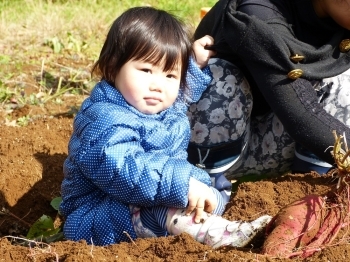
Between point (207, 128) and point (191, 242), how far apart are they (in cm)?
98

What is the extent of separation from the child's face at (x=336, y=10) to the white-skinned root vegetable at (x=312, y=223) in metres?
0.75

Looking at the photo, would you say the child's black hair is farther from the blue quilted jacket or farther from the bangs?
the blue quilted jacket

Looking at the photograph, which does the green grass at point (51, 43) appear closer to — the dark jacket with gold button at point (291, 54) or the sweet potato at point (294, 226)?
the dark jacket with gold button at point (291, 54)

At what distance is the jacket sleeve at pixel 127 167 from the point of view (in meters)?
2.35

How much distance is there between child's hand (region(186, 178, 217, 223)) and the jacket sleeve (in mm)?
31

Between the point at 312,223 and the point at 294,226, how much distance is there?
0.07m

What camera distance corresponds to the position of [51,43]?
546cm

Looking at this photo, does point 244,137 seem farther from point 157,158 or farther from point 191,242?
point 191,242

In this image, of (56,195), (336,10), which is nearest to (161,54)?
(336,10)

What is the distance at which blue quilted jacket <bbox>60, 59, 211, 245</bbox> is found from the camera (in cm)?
236

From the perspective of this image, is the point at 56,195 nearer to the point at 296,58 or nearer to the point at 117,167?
the point at 117,167

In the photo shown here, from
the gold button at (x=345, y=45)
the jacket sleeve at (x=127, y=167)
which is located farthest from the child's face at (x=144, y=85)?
the gold button at (x=345, y=45)

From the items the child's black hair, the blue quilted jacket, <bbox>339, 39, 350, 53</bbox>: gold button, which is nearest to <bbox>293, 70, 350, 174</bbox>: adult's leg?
<bbox>339, 39, 350, 53</bbox>: gold button

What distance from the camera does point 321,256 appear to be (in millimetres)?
2066
